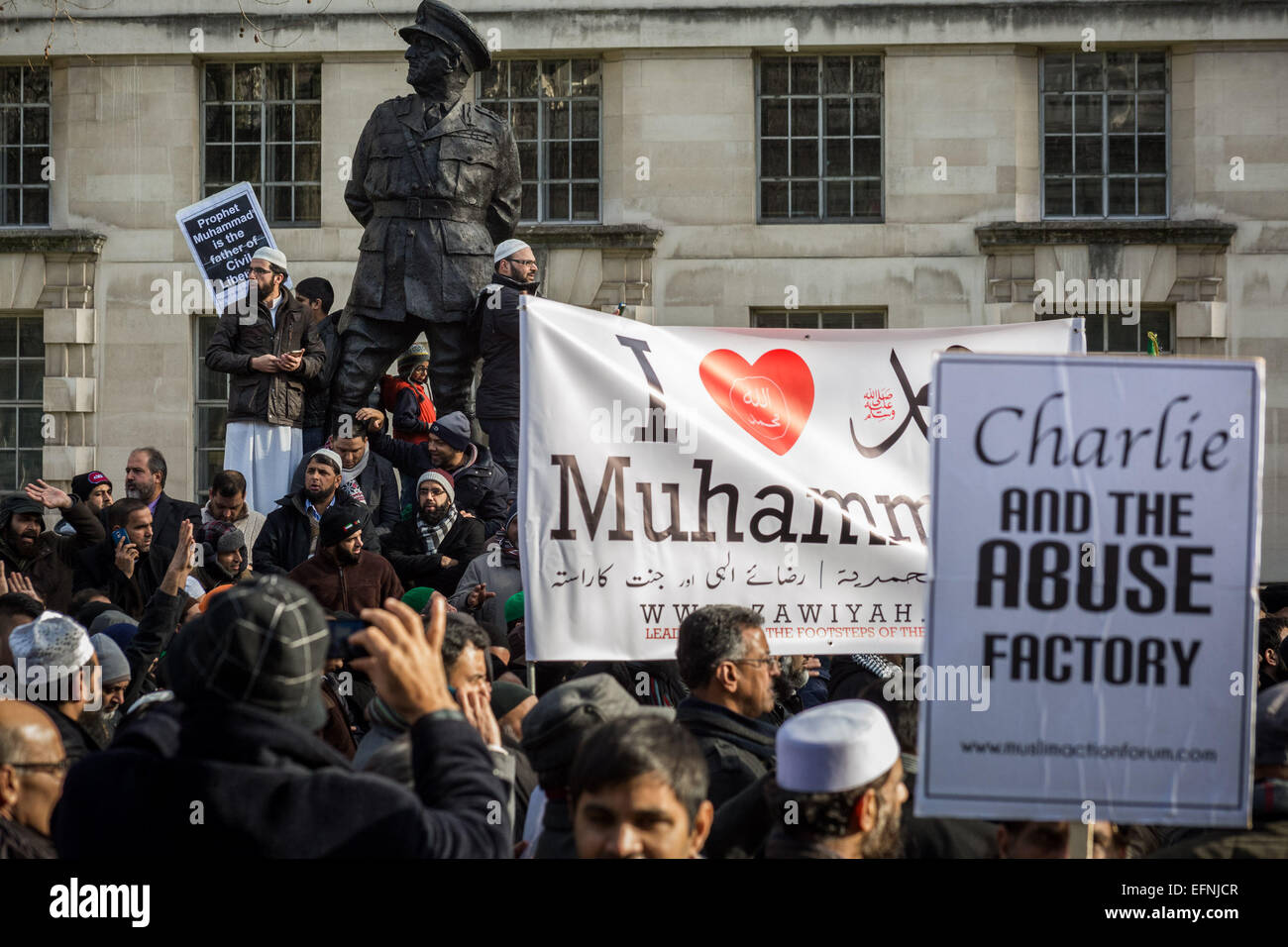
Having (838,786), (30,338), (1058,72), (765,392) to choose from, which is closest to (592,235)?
(1058,72)

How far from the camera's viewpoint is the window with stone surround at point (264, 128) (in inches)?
815

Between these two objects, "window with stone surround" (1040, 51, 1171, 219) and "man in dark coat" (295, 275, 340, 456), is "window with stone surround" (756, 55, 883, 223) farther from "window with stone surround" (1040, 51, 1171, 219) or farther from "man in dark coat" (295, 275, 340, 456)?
"man in dark coat" (295, 275, 340, 456)

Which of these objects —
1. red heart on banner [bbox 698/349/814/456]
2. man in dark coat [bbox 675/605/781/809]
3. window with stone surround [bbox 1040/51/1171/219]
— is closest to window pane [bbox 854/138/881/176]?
window with stone surround [bbox 1040/51/1171/219]

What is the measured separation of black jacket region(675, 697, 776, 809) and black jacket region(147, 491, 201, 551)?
191 inches

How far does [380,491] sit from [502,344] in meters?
1.11

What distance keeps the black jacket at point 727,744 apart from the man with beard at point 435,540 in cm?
400

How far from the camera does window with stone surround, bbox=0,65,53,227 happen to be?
822 inches

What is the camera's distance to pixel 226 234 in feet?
36.1

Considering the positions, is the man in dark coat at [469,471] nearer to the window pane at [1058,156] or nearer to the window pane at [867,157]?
the window pane at [867,157]

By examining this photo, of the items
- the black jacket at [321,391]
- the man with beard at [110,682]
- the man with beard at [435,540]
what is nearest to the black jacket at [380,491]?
the black jacket at [321,391]

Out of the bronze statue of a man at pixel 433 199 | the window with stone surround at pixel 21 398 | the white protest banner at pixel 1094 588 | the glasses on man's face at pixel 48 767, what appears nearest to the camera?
the white protest banner at pixel 1094 588

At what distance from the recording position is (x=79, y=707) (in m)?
4.82

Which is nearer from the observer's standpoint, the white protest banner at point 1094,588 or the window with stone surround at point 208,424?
the white protest banner at point 1094,588
